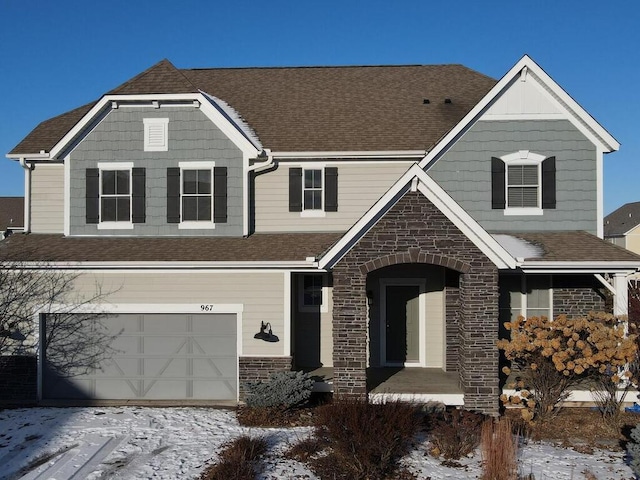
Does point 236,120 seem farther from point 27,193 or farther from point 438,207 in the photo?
point 438,207

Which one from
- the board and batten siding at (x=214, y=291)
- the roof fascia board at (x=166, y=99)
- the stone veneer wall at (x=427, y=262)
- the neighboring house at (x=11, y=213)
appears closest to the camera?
the stone veneer wall at (x=427, y=262)

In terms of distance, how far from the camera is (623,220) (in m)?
57.1

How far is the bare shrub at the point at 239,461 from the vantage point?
7.56 meters

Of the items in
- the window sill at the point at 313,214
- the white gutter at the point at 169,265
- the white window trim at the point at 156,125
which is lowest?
the white gutter at the point at 169,265

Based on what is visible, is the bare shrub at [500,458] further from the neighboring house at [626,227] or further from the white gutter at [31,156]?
the neighboring house at [626,227]

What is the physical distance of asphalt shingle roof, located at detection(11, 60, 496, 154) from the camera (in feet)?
45.1

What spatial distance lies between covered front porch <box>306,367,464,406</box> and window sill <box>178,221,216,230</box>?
4488 millimetres

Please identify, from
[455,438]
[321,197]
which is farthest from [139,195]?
[455,438]

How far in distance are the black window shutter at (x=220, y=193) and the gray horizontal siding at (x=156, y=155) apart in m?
0.11

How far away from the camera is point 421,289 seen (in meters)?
13.6

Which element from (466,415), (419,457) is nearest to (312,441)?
(419,457)

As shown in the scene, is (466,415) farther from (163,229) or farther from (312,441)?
(163,229)

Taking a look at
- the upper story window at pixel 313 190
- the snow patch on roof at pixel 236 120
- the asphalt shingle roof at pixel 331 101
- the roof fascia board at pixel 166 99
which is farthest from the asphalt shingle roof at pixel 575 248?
the roof fascia board at pixel 166 99

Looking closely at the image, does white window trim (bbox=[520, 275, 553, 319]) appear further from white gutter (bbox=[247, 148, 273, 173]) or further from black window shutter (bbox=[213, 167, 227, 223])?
black window shutter (bbox=[213, 167, 227, 223])
